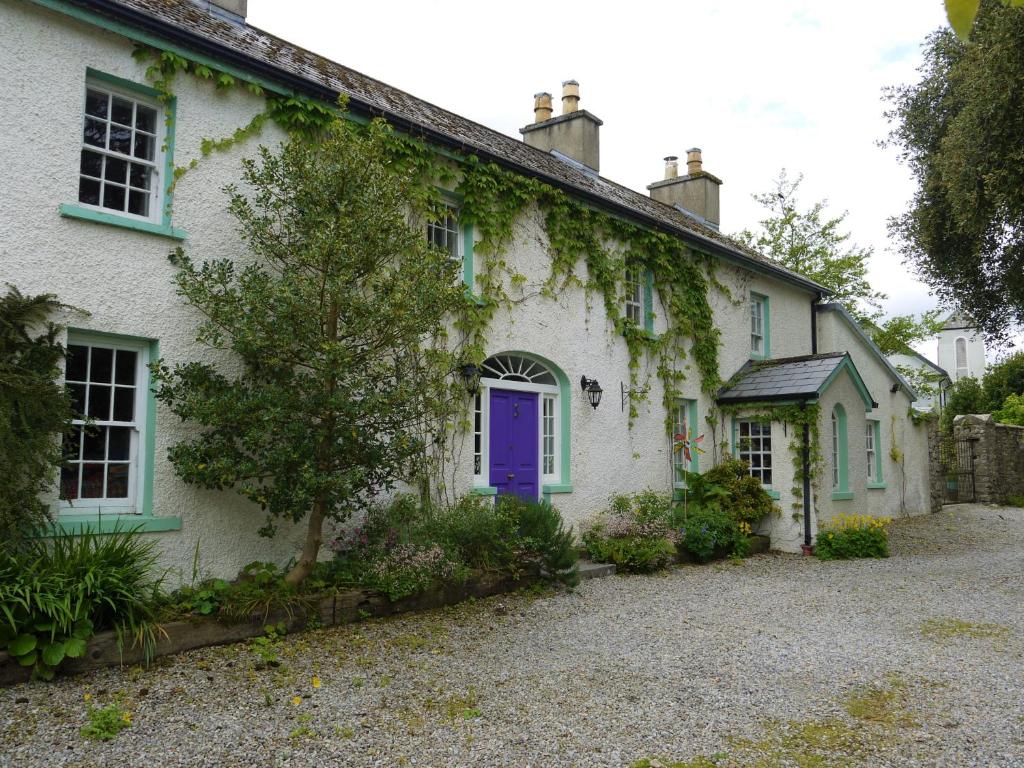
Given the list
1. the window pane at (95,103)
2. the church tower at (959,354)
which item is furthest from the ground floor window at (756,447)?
the church tower at (959,354)

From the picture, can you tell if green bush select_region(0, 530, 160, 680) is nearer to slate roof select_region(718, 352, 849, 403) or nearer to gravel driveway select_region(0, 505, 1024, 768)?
gravel driveway select_region(0, 505, 1024, 768)

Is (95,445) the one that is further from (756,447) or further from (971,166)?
(971,166)

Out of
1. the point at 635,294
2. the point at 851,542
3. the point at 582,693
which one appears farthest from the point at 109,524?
the point at 851,542

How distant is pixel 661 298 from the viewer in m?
13.7

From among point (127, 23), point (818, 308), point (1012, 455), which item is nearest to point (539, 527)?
point (127, 23)

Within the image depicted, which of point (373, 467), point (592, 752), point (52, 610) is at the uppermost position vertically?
point (373, 467)

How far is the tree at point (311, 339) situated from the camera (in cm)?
689

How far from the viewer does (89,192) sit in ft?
24.3

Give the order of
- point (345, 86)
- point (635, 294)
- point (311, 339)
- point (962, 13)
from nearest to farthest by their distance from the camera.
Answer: point (962, 13), point (311, 339), point (345, 86), point (635, 294)

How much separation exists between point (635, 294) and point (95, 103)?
8.57m

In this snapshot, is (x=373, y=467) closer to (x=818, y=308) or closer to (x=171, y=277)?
(x=171, y=277)

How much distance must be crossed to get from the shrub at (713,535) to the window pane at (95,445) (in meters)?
8.01

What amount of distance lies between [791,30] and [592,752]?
3.85 metres

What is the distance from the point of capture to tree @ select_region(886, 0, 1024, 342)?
36.0 ft
